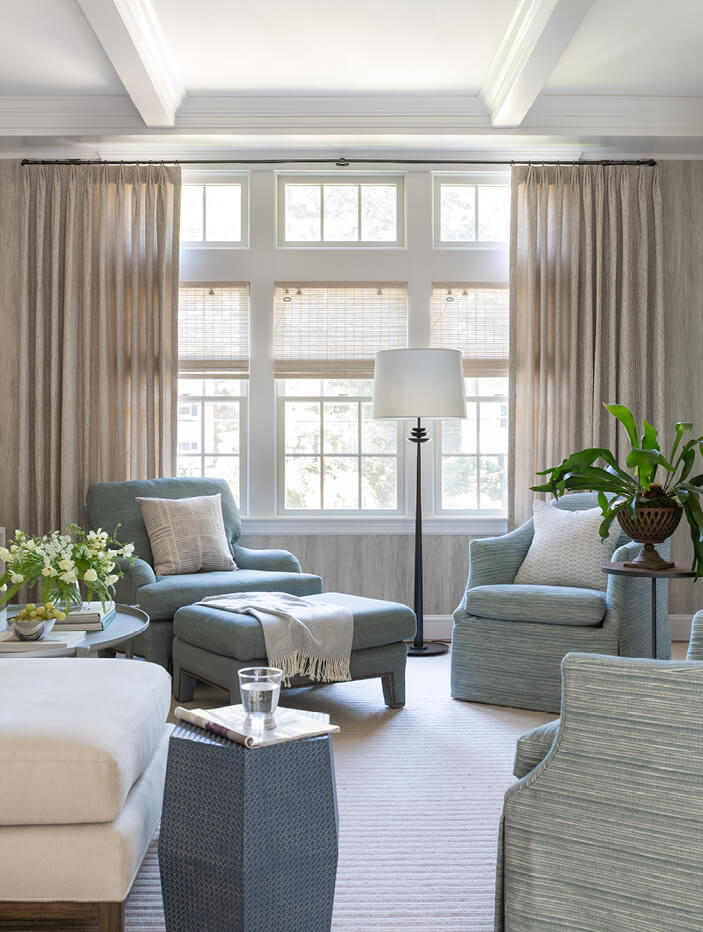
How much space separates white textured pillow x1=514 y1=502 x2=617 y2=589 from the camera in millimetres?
3898

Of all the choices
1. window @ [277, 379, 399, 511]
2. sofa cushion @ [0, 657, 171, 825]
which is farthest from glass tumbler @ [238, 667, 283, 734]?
window @ [277, 379, 399, 511]

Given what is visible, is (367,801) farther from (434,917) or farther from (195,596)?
(195,596)

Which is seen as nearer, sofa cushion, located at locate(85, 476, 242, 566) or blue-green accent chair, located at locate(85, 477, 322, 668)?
blue-green accent chair, located at locate(85, 477, 322, 668)

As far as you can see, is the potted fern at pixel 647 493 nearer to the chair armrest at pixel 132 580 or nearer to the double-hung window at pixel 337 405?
the chair armrest at pixel 132 580

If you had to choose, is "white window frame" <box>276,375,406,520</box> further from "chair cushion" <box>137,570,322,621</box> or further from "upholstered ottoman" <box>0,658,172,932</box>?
"upholstered ottoman" <box>0,658,172,932</box>

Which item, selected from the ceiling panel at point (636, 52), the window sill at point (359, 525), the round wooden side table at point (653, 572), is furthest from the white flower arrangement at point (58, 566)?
the ceiling panel at point (636, 52)

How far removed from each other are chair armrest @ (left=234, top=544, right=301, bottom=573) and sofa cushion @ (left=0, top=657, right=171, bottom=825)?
2486 mm

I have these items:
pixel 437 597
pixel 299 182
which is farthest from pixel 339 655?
pixel 299 182

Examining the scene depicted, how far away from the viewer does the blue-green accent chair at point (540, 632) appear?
11.8 feet

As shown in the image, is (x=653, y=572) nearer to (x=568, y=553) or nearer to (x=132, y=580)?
(x=568, y=553)

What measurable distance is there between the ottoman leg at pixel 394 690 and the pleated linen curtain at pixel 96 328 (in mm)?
1993

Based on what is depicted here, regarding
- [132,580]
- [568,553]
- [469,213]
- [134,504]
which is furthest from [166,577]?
[469,213]

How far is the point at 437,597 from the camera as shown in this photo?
526 centimetres

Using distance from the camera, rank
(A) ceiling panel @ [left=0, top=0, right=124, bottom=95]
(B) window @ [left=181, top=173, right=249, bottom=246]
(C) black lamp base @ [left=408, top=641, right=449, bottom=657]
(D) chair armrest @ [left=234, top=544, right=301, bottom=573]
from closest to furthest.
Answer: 1. (A) ceiling panel @ [left=0, top=0, right=124, bottom=95]
2. (D) chair armrest @ [left=234, top=544, right=301, bottom=573]
3. (C) black lamp base @ [left=408, top=641, right=449, bottom=657]
4. (B) window @ [left=181, top=173, right=249, bottom=246]
